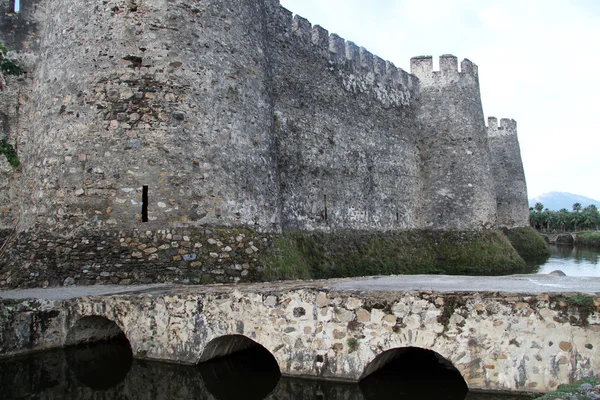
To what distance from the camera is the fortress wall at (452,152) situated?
22.4 meters

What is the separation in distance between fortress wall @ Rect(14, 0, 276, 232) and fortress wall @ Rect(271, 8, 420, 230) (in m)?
3.98

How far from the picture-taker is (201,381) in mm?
6957

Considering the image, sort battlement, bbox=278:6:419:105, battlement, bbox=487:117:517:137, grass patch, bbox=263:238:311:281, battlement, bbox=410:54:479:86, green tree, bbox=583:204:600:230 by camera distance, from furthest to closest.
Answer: green tree, bbox=583:204:600:230
battlement, bbox=487:117:517:137
battlement, bbox=410:54:479:86
battlement, bbox=278:6:419:105
grass patch, bbox=263:238:311:281

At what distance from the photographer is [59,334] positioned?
320 inches

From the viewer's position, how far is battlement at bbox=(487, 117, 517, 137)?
34.4 meters

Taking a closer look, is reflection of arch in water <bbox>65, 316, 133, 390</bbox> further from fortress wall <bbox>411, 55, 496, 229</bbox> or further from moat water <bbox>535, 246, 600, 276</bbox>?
fortress wall <bbox>411, 55, 496, 229</bbox>

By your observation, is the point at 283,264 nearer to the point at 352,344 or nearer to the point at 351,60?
the point at 352,344

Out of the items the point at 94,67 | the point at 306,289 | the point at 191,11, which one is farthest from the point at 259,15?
the point at 306,289

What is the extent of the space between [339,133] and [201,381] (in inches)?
466

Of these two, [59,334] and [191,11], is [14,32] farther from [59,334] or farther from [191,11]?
[59,334]

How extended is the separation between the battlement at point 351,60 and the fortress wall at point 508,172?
1334cm

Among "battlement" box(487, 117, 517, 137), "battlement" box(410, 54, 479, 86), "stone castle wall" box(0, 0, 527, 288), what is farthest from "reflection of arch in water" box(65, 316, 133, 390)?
"battlement" box(487, 117, 517, 137)

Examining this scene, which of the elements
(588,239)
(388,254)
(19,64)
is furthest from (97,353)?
(588,239)

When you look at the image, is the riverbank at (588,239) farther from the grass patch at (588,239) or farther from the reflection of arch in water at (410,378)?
the reflection of arch in water at (410,378)
